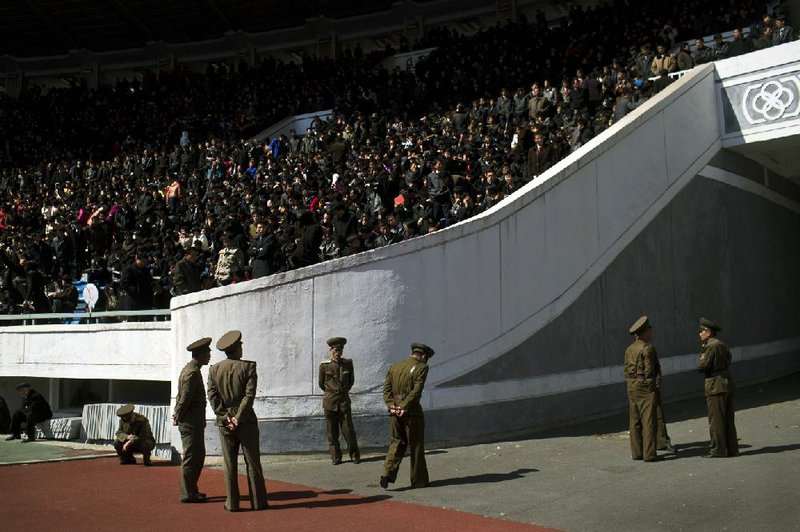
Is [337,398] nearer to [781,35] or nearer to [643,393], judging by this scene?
[643,393]

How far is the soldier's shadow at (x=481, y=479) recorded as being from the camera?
9648 millimetres

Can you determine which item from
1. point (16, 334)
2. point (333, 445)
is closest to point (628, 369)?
point (333, 445)

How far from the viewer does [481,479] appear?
32.1ft

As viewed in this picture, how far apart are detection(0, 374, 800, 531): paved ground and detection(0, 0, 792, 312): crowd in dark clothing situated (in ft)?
12.7

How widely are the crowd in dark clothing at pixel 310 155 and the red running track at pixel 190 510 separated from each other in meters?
3.92

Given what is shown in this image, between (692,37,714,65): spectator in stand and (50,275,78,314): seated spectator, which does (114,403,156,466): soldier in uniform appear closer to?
(50,275,78,314): seated spectator

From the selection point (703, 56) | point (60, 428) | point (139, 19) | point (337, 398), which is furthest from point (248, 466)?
point (139, 19)

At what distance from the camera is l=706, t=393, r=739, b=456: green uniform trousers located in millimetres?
10117

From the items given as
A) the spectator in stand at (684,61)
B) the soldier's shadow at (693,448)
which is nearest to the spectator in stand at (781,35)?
the spectator in stand at (684,61)

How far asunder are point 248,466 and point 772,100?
1116 centimetres

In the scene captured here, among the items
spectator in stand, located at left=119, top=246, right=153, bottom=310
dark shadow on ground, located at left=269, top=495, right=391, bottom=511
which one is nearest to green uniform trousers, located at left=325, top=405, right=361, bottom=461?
dark shadow on ground, located at left=269, top=495, right=391, bottom=511

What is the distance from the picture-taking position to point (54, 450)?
14727 millimetres

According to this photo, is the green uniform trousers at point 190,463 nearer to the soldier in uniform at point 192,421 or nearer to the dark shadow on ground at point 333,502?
the soldier in uniform at point 192,421

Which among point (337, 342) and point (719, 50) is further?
point (719, 50)
